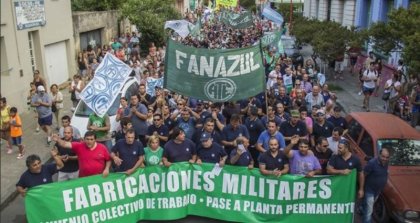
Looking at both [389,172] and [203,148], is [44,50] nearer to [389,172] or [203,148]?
[203,148]

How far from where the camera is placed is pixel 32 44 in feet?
53.3

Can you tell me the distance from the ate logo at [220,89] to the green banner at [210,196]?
1.43 metres

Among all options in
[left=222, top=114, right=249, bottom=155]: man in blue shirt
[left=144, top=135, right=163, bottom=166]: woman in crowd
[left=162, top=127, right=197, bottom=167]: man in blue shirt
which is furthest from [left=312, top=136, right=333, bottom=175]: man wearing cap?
[left=144, top=135, right=163, bottom=166]: woman in crowd

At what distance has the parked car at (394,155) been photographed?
6.70 metres

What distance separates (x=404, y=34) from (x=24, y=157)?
34.1ft

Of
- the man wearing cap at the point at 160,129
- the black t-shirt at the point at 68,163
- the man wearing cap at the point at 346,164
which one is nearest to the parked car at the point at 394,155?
the man wearing cap at the point at 346,164

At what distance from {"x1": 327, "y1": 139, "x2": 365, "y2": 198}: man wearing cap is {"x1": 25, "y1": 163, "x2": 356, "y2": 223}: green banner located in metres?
0.09

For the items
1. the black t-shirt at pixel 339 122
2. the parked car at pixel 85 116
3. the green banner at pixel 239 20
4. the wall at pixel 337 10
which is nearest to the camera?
the black t-shirt at pixel 339 122

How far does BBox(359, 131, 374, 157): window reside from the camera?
793 centimetres

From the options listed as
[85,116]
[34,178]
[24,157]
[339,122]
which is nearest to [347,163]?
[339,122]

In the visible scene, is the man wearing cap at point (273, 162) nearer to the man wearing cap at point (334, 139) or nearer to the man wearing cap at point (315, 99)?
the man wearing cap at point (334, 139)

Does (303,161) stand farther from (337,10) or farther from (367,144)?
(337,10)

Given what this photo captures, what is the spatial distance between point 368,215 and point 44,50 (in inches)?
537

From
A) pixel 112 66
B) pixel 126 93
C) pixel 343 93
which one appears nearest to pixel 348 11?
pixel 343 93
